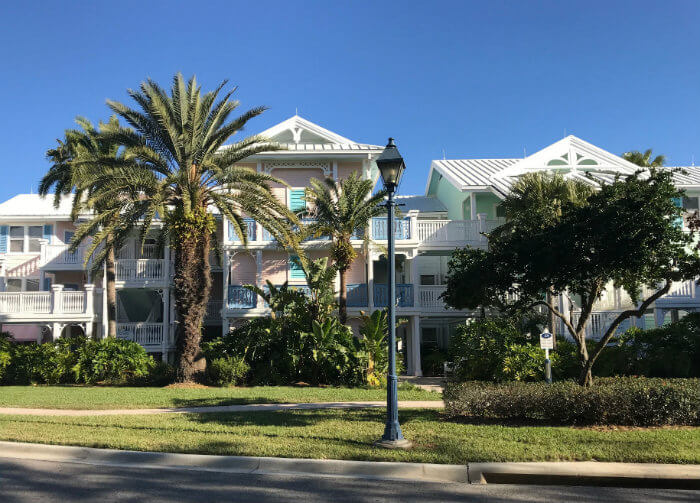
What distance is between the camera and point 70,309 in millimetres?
24844

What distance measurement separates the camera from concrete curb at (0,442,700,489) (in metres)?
7.50

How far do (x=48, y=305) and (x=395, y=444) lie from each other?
20.4m

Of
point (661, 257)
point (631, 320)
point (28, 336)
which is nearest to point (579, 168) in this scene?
point (631, 320)

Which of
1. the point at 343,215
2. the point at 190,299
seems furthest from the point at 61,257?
the point at 343,215

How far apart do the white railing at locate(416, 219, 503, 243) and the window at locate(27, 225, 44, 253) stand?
19.2 m

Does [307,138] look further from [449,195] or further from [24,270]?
[24,270]

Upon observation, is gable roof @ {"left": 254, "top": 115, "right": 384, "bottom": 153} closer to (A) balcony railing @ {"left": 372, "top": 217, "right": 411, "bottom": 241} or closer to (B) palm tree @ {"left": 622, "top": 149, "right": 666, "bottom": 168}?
(A) balcony railing @ {"left": 372, "top": 217, "right": 411, "bottom": 241}

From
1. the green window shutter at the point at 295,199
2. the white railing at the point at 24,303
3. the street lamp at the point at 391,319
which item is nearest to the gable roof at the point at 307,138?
the green window shutter at the point at 295,199

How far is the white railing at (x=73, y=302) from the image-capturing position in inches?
976

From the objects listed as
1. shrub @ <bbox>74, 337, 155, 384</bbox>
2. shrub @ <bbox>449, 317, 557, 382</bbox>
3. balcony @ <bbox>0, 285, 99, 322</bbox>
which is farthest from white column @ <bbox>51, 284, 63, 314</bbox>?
shrub @ <bbox>449, 317, 557, 382</bbox>

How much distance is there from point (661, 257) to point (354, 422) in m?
6.06

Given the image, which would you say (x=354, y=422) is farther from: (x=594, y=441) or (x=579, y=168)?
(x=579, y=168)

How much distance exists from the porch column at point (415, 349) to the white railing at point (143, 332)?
34.7 feet

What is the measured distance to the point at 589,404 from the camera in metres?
10.0
